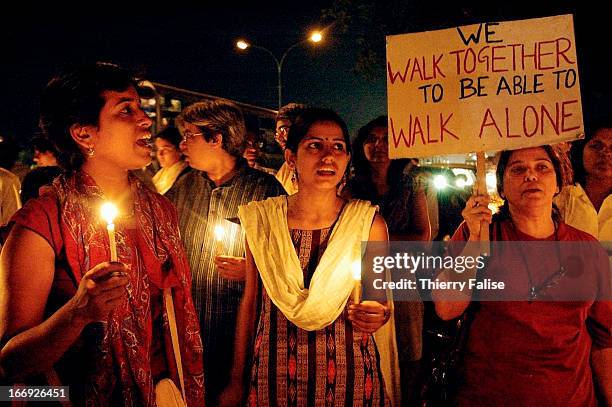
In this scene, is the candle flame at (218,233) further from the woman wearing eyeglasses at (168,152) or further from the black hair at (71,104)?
the woman wearing eyeglasses at (168,152)

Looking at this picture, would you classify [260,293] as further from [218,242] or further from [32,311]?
[32,311]

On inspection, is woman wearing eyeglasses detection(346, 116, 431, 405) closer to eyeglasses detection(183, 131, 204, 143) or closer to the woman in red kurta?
eyeglasses detection(183, 131, 204, 143)

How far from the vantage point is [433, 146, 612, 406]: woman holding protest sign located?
2.41m

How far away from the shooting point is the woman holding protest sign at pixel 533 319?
241 centimetres

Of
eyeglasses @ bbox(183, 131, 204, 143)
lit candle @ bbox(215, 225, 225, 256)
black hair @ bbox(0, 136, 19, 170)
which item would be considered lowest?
lit candle @ bbox(215, 225, 225, 256)

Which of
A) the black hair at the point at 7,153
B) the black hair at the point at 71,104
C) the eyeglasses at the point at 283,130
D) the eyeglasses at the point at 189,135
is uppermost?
A: the black hair at the point at 7,153

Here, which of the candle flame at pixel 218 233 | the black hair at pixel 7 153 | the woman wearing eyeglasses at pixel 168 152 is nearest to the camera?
the candle flame at pixel 218 233

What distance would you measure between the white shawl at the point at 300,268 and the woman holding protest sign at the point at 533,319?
1.59 ft

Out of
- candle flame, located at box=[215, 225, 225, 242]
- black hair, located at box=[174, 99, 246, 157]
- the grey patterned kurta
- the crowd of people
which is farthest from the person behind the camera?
black hair, located at box=[174, 99, 246, 157]

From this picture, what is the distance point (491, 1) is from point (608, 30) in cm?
216

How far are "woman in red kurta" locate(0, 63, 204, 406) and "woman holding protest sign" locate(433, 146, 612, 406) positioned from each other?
1368mm

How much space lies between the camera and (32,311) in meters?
1.99

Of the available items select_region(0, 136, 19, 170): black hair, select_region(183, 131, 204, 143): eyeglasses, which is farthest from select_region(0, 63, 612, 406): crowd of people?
select_region(0, 136, 19, 170): black hair

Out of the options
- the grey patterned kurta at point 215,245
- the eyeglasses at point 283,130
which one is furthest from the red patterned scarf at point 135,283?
the eyeglasses at point 283,130
